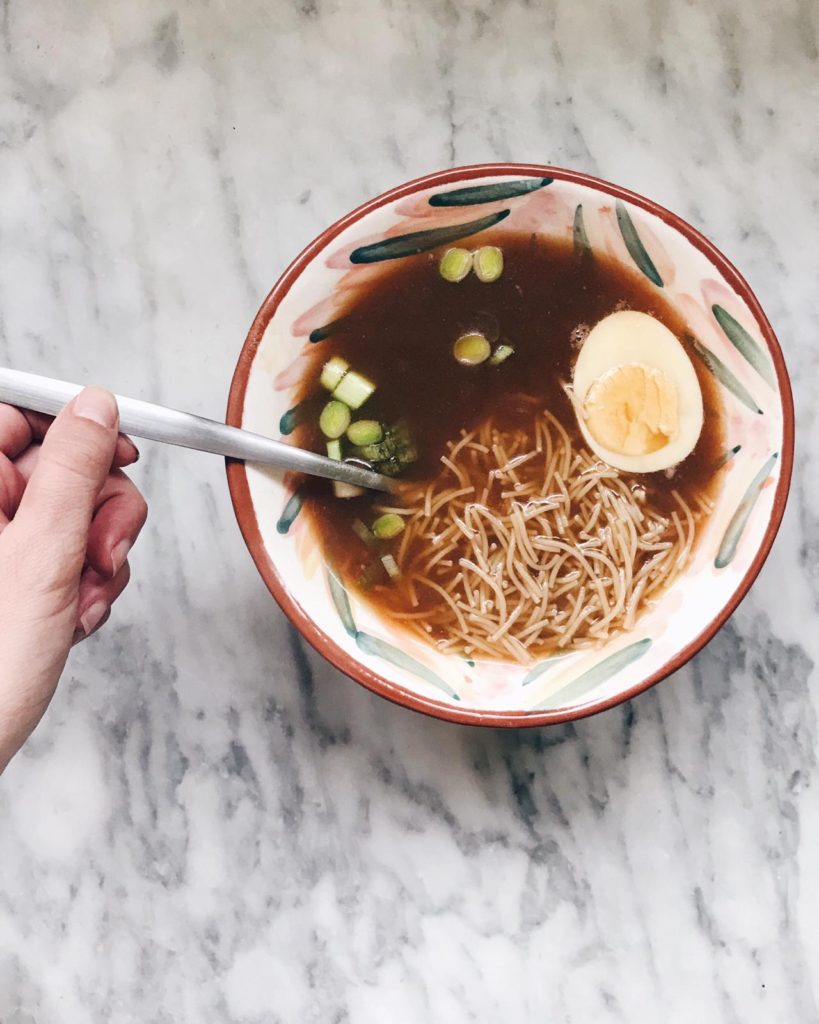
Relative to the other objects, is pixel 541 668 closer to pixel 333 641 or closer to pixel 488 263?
pixel 333 641

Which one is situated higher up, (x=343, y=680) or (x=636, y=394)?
(x=636, y=394)

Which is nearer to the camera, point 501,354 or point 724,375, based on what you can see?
point 724,375

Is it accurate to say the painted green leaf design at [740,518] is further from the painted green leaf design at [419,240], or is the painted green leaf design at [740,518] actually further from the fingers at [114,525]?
the fingers at [114,525]

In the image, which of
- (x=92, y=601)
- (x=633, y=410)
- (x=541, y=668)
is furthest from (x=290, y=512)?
(x=633, y=410)

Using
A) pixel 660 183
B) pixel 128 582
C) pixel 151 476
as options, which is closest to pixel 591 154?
pixel 660 183

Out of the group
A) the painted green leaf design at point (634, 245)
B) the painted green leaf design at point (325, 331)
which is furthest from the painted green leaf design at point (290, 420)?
the painted green leaf design at point (634, 245)

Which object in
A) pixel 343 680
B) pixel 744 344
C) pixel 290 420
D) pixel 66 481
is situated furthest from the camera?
pixel 343 680

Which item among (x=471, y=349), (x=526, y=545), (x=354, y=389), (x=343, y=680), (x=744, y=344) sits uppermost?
(x=744, y=344)

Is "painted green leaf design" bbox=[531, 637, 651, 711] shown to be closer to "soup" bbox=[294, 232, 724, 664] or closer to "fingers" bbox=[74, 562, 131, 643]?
"soup" bbox=[294, 232, 724, 664]
